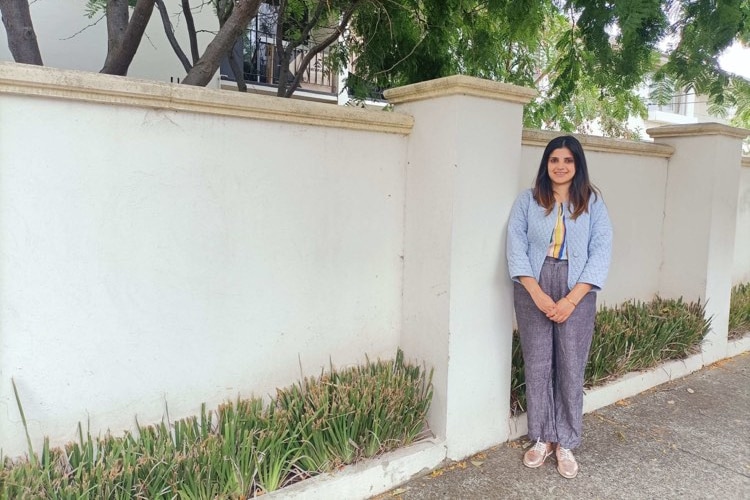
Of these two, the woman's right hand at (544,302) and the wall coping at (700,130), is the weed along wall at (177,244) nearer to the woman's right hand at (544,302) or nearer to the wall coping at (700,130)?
the woman's right hand at (544,302)

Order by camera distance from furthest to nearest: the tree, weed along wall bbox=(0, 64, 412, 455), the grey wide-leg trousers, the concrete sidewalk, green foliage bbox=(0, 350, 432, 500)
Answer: the tree
the grey wide-leg trousers
the concrete sidewalk
weed along wall bbox=(0, 64, 412, 455)
green foliage bbox=(0, 350, 432, 500)

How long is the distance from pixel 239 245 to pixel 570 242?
1.84m

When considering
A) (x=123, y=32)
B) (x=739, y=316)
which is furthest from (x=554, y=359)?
(x=123, y=32)

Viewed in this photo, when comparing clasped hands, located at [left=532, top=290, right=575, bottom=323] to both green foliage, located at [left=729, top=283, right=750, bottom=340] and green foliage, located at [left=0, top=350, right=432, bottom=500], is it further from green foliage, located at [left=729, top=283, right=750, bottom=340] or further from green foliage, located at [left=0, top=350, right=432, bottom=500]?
green foliage, located at [left=729, top=283, right=750, bottom=340]

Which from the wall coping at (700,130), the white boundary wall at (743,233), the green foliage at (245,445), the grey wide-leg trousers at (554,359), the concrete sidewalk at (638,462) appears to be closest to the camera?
the green foliage at (245,445)

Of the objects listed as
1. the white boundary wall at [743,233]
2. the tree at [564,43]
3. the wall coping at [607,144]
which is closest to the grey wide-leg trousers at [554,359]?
the wall coping at [607,144]

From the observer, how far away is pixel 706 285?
5.25 m

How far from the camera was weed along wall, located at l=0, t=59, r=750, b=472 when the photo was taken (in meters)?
2.53

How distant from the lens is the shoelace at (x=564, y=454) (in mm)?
3357

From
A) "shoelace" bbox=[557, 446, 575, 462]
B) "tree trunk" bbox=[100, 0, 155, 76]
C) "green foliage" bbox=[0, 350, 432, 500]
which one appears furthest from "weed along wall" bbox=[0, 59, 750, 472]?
"tree trunk" bbox=[100, 0, 155, 76]

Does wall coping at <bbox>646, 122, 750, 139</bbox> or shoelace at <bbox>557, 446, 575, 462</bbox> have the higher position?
wall coping at <bbox>646, 122, 750, 139</bbox>

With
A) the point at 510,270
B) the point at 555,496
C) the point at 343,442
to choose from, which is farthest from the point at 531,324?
the point at 343,442

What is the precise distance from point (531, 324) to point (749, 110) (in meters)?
8.04

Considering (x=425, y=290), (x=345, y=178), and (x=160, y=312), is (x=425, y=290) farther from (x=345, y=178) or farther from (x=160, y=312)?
(x=160, y=312)
